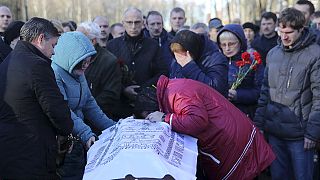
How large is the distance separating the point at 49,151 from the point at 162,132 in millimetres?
1040

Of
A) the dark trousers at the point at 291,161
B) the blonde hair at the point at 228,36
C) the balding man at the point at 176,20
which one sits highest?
the balding man at the point at 176,20

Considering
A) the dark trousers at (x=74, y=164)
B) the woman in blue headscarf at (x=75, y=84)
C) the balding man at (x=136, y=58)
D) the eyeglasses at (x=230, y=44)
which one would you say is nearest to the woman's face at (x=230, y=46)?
the eyeglasses at (x=230, y=44)

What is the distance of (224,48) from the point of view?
5.49 meters

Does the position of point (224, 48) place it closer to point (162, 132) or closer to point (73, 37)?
point (73, 37)

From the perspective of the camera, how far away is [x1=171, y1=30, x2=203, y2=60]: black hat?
4430 millimetres

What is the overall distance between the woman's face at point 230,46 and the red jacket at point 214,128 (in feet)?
5.34

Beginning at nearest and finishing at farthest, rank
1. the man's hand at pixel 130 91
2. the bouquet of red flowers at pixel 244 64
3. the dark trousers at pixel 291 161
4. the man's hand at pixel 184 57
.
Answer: the man's hand at pixel 184 57 < the dark trousers at pixel 291 161 < the bouquet of red flowers at pixel 244 64 < the man's hand at pixel 130 91

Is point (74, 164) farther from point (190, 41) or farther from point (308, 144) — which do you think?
point (308, 144)

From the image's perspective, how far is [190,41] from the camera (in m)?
4.46

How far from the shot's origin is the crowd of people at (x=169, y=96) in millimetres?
3730

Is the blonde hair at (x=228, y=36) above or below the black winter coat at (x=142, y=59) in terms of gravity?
above

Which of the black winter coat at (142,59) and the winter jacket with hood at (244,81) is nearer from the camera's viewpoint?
the winter jacket with hood at (244,81)

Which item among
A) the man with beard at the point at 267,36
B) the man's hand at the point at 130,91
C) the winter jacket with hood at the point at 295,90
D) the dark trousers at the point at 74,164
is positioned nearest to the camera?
the dark trousers at the point at 74,164

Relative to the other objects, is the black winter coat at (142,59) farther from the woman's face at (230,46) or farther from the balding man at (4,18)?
the balding man at (4,18)
